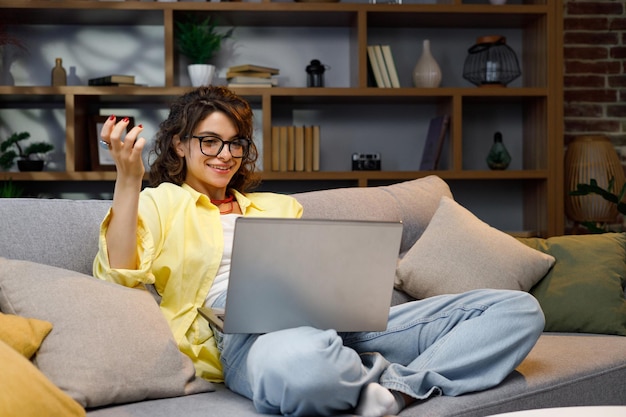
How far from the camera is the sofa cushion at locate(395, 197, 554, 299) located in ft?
8.27

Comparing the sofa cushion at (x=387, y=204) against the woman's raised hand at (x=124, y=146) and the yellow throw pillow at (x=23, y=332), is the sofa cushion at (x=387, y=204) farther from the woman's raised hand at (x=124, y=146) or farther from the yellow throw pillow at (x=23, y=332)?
the yellow throw pillow at (x=23, y=332)

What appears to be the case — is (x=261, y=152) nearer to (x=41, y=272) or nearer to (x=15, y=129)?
(x=15, y=129)

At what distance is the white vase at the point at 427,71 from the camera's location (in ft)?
13.4

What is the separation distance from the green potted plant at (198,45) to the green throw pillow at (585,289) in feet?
6.47

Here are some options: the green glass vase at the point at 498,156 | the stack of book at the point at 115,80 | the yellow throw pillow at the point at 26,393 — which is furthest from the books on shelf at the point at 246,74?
the yellow throw pillow at the point at 26,393

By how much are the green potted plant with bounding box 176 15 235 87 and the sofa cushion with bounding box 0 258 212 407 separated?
228 centimetres

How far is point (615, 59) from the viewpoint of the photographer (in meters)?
4.37

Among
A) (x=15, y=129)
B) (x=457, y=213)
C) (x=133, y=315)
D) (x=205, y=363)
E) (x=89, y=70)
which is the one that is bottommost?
(x=205, y=363)

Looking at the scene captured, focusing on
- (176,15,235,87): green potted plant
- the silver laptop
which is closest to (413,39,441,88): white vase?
(176,15,235,87): green potted plant

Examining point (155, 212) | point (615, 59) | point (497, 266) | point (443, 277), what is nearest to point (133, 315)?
point (155, 212)

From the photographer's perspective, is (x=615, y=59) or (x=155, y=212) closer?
(x=155, y=212)

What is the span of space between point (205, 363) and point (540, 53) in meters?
2.78

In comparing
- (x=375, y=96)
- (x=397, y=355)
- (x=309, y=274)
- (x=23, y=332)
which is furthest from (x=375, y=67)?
(x=23, y=332)

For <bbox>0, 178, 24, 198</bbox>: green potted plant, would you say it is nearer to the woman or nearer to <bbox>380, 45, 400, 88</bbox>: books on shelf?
the woman
